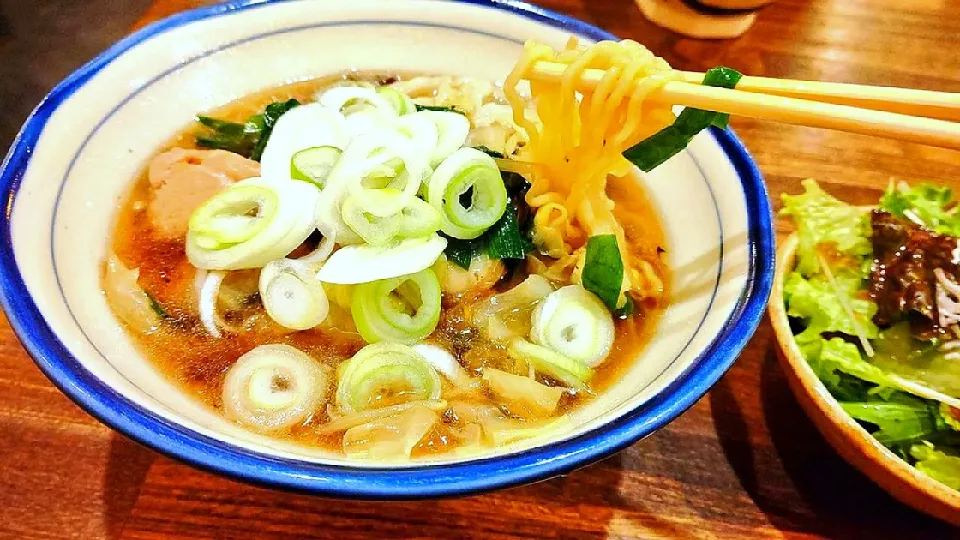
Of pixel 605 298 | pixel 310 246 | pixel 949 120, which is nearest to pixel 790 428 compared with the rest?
pixel 605 298

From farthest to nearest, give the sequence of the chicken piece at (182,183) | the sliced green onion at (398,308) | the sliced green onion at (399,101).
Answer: the sliced green onion at (399,101) < the chicken piece at (182,183) < the sliced green onion at (398,308)

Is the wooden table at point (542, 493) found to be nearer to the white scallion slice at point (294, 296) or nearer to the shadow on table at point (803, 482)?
the shadow on table at point (803, 482)

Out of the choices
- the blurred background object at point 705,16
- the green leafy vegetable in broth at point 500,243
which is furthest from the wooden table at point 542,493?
the blurred background object at point 705,16

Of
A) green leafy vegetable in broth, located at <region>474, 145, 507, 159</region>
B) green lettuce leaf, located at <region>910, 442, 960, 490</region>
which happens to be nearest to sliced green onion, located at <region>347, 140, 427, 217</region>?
green leafy vegetable in broth, located at <region>474, 145, 507, 159</region>

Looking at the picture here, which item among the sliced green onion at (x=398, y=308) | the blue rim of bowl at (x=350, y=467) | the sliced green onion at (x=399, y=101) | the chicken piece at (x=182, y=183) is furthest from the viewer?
the sliced green onion at (x=399, y=101)

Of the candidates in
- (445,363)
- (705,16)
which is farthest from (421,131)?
(705,16)

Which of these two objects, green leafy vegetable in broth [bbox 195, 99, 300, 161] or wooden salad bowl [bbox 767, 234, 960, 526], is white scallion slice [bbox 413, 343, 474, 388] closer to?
wooden salad bowl [bbox 767, 234, 960, 526]
